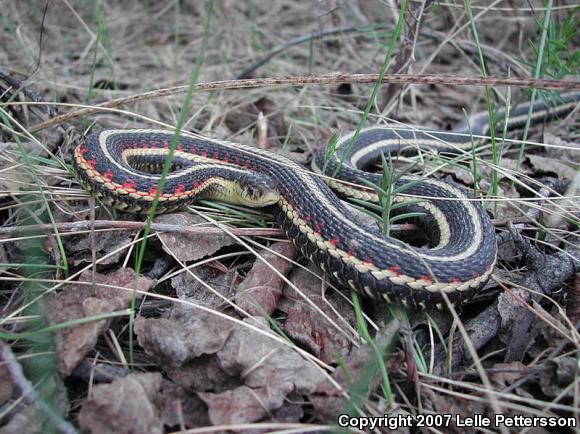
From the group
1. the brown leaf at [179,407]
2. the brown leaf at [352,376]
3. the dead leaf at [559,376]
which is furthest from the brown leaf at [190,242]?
the dead leaf at [559,376]

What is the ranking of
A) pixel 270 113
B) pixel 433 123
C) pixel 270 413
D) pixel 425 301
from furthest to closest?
1. pixel 433 123
2. pixel 270 113
3. pixel 425 301
4. pixel 270 413

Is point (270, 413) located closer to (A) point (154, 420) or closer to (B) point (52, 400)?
(A) point (154, 420)

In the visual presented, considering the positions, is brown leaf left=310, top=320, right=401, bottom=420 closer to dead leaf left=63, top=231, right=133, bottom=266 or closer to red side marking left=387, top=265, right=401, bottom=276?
red side marking left=387, top=265, right=401, bottom=276

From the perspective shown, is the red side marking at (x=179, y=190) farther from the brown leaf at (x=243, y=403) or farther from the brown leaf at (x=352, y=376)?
the brown leaf at (x=352, y=376)

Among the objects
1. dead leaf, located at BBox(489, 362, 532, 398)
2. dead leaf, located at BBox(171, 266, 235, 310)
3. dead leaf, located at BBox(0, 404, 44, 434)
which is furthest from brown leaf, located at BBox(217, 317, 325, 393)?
dead leaf, located at BBox(489, 362, 532, 398)

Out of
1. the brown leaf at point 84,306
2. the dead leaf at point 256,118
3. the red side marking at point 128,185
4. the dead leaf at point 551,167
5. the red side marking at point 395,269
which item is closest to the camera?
the brown leaf at point 84,306

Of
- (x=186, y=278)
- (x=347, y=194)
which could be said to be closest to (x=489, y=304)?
(x=347, y=194)
